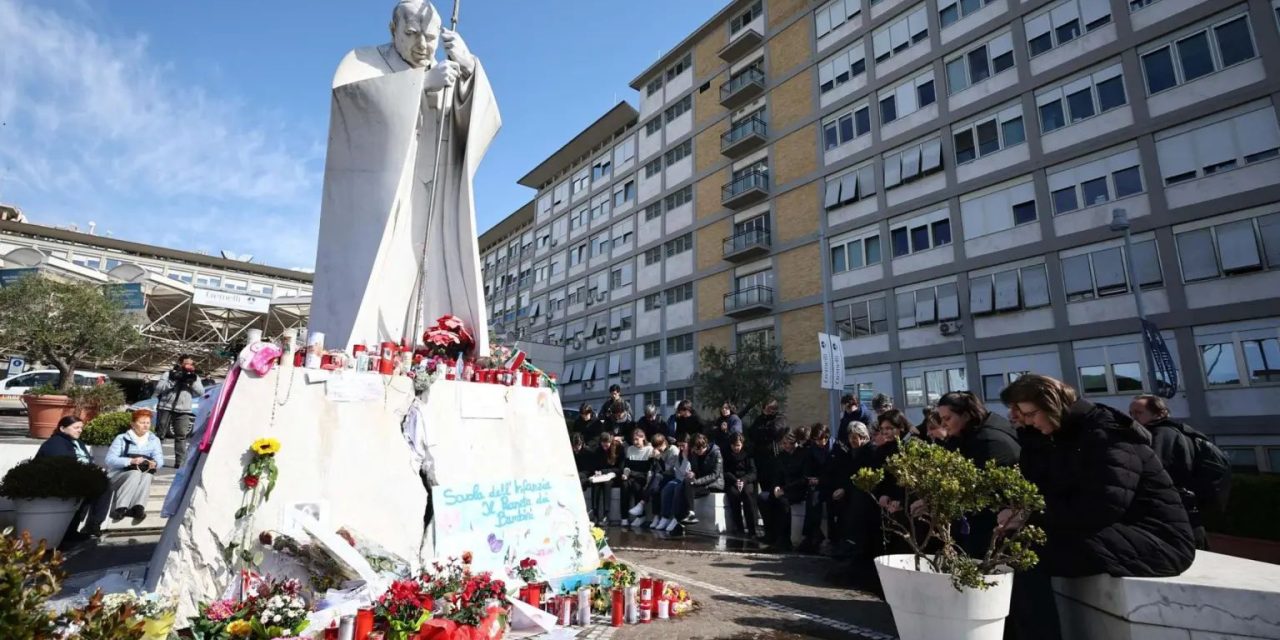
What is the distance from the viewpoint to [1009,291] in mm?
20406

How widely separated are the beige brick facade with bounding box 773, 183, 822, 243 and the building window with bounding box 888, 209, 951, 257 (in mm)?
3909

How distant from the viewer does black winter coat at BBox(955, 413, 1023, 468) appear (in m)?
4.67

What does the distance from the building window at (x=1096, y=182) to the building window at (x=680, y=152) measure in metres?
19.2

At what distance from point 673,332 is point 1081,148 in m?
20.3

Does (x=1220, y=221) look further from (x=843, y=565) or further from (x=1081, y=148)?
(x=843, y=565)

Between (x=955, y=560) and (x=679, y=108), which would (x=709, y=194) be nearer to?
(x=679, y=108)

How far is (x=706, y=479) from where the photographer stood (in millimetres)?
9648

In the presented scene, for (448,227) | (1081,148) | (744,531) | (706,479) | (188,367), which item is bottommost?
(744,531)

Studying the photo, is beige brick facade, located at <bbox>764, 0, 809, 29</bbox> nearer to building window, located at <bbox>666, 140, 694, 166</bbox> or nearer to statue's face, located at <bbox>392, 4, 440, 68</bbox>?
building window, located at <bbox>666, 140, 694, 166</bbox>

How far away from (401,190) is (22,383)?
24058 mm

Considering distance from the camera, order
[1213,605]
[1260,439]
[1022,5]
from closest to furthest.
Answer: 1. [1213,605]
2. [1260,439]
3. [1022,5]

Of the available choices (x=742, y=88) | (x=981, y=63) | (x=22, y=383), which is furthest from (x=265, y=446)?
(x=742, y=88)

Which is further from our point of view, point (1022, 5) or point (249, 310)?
point (249, 310)

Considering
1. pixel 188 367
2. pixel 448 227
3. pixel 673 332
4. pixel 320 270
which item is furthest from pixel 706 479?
pixel 673 332
